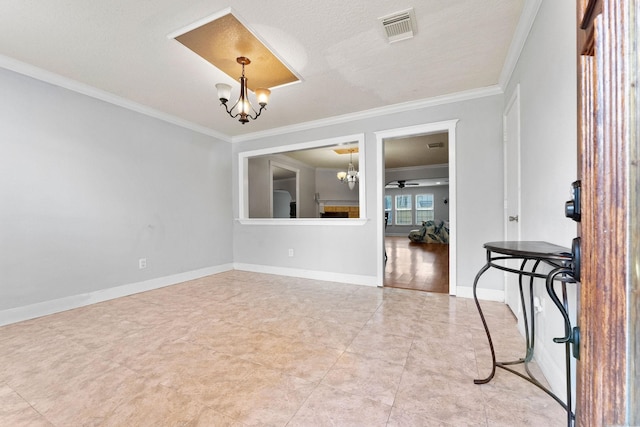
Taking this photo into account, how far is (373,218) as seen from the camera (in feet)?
11.9

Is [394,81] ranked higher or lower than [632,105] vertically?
higher

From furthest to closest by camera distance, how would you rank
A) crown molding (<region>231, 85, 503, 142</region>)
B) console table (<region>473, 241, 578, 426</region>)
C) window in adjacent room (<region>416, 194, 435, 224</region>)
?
1. window in adjacent room (<region>416, 194, 435, 224</region>)
2. crown molding (<region>231, 85, 503, 142</region>)
3. console table (<region>473, 241, 578, 426</region>)

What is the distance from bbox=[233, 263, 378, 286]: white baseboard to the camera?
3.65m

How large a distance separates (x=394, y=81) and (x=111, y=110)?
3.33 m

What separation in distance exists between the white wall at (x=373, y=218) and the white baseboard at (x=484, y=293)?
0.06 m

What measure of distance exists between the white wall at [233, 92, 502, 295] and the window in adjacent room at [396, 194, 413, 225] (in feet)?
28.1

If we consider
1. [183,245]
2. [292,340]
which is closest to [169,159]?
[183,245]

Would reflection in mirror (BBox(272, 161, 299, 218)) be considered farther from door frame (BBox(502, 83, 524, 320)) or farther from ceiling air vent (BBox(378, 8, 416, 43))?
ceiling air vent (BBox(378, 8, 416, 43))

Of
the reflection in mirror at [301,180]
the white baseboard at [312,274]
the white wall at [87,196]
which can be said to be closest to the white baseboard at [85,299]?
the white wall at [87,196]

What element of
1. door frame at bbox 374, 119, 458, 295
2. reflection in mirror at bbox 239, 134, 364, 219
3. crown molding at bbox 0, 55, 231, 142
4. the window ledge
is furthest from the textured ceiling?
the window ledge

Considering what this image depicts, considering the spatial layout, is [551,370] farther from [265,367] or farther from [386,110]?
[386,110]

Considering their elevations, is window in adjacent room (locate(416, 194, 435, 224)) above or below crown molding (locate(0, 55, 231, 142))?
below

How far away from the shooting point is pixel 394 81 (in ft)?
9.28

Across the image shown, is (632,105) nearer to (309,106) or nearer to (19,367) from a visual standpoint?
(19,367)
